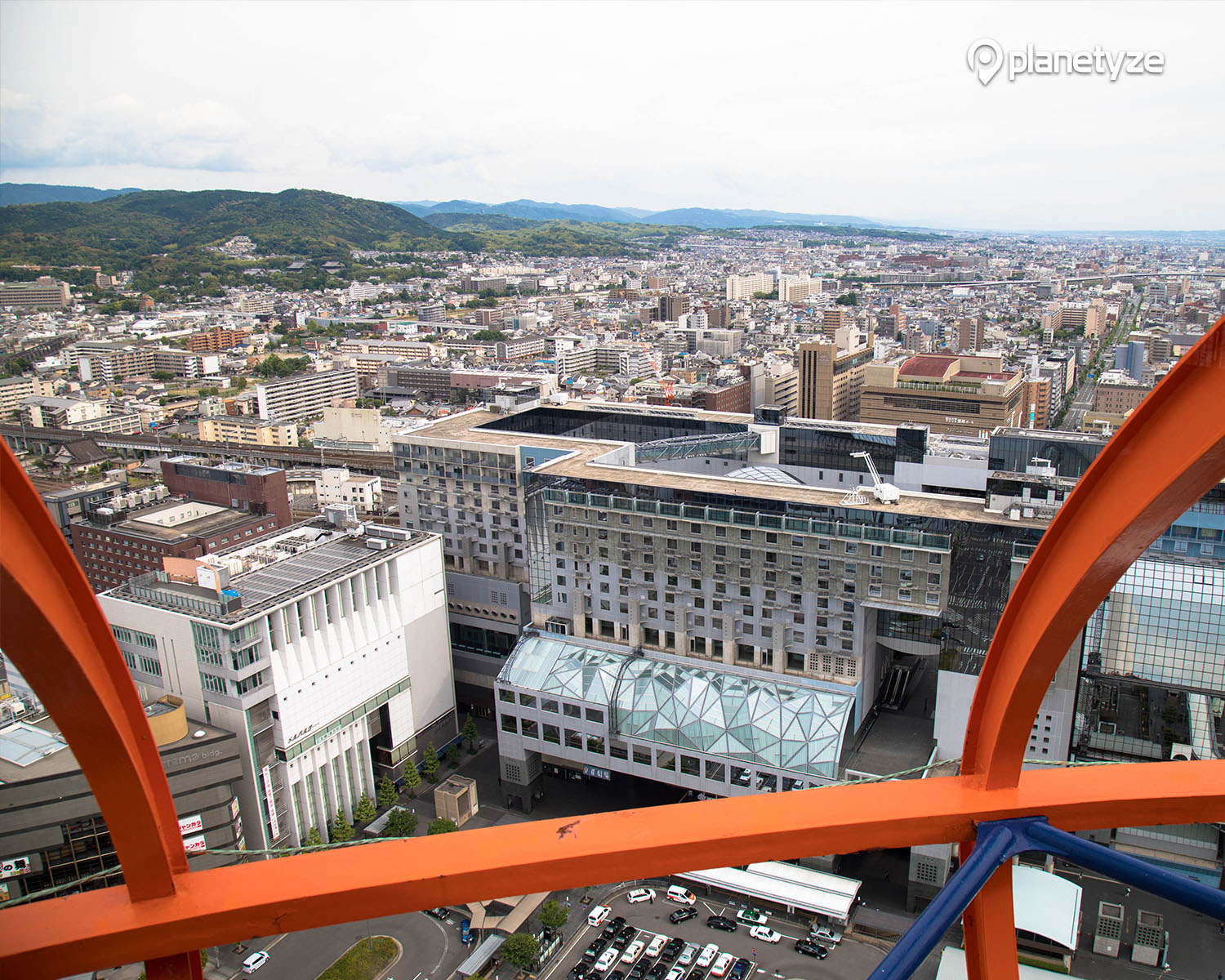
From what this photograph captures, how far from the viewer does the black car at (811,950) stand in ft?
25.7

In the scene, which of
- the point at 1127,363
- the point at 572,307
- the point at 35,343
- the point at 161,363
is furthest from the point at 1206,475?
the point at 572,307

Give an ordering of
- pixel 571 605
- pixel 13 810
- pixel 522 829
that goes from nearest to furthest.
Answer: pixel 522 829 < pixel 13 810 < pixel 571 605

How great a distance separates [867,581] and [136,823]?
27.5 feet

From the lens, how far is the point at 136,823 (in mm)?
1312

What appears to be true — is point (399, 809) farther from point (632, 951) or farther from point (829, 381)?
point (829, 381)

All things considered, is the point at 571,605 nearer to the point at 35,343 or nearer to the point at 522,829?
the point at 522,829

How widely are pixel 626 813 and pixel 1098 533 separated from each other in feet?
2.63

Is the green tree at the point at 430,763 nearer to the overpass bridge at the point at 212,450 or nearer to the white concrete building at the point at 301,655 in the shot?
the white concrete building at the point at 301,655

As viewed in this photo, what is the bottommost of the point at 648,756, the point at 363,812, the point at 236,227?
the point at 363,812

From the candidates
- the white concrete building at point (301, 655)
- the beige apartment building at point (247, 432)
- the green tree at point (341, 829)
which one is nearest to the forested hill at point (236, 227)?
the beige apartment building at point (247, 432)

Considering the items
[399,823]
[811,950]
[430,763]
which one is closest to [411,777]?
[430,763]

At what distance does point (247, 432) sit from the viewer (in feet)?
85.5

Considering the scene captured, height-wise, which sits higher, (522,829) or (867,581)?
(522,829)

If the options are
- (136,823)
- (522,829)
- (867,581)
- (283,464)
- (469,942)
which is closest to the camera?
(136,823)
